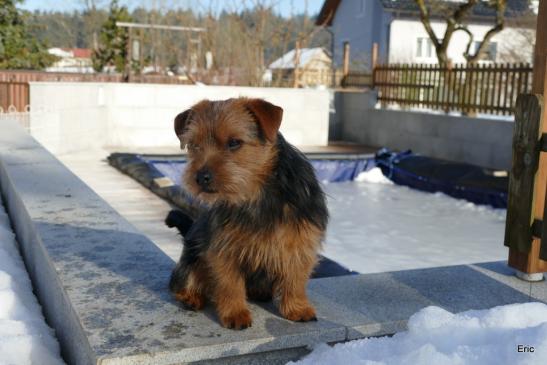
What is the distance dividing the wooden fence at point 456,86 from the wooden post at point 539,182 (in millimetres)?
10635

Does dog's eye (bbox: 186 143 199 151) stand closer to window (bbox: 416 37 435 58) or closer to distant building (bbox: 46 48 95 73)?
window (bbox: 416 37 435 58)

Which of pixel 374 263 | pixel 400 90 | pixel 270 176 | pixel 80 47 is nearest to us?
pixel 270 176

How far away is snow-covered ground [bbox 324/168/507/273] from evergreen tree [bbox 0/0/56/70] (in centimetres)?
1868

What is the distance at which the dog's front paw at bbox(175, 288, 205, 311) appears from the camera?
2.86m

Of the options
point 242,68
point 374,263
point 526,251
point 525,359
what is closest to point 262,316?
point 525,359

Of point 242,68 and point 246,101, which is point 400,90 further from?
point 246,101

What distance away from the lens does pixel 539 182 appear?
3.68 m

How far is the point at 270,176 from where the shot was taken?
2732mm

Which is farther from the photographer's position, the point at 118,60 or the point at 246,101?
the point at 118,60

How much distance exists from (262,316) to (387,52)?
33.7 metres

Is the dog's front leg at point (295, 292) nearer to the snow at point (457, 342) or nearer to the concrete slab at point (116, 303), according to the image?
the concrete slab at point (116, 303)

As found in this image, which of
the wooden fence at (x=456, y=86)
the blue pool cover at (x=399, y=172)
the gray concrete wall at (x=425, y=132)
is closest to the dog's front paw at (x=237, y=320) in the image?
the blue pool cover at (x=399, y=172)

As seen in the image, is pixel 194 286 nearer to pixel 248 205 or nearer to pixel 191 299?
pixel 191 299

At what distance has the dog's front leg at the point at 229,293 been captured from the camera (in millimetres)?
2654
